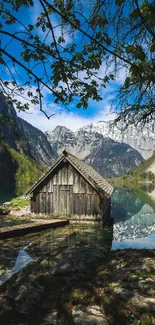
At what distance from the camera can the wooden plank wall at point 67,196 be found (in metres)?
24.3

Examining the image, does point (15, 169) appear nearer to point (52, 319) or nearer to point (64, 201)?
point (64, 201)

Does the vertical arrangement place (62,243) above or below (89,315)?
below

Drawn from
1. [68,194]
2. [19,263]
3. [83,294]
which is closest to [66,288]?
[83,294]

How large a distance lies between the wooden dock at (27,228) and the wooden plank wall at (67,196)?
4.85ft

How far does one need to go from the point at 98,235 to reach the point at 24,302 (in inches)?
564

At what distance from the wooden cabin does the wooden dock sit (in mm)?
1491

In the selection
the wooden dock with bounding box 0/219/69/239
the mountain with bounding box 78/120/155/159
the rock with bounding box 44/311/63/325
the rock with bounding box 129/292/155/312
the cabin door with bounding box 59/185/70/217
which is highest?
the mountain with bounding box 78/120/155/159

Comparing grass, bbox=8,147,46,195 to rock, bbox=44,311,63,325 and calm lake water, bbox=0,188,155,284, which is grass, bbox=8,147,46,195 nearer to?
calm lake water, bbox=0,188,155,284

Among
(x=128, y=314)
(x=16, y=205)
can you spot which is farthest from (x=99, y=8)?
(x=16, y=205)

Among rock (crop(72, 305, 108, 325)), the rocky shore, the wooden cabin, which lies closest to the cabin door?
the wooden cabin

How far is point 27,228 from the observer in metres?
21.0

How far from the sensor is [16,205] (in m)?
38.5

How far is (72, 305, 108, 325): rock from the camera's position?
6.41 m

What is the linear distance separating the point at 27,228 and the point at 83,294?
13779 millimetres
